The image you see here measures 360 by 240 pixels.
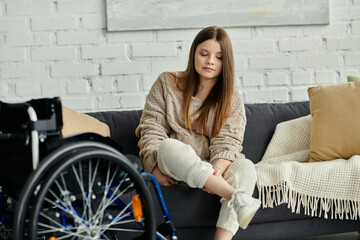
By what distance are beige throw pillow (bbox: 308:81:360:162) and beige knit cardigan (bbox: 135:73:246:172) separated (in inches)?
13.3

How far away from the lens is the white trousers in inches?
66.8

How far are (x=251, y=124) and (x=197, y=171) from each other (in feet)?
2.51

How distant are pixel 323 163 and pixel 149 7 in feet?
4.14

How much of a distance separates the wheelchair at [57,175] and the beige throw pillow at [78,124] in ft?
1.32

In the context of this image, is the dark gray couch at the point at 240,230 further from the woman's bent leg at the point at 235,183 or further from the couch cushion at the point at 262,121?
the couch cushion at the point at 262,121

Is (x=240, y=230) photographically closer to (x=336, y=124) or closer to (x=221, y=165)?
(x=221, y=165)

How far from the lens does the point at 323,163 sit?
6.55 ft

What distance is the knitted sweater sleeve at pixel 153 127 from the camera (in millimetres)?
1946

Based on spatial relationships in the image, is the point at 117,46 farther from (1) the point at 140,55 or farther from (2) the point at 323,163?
(2) the point at 323,163

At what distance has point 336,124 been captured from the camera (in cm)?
216

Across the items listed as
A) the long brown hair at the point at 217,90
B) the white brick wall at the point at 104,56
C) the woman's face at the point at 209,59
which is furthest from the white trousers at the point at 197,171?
the white brick wall at the point at 104,56

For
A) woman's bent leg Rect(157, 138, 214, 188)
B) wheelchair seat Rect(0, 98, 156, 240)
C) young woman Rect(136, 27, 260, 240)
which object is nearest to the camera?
wheelchair seat Rect(0, 98, 156, 240)

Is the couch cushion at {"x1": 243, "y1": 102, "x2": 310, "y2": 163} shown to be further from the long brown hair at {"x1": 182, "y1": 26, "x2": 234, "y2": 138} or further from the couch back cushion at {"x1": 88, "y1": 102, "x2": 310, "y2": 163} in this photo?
the long brown hair at {"x1": 182, "y1": 26, "x2": 234, "y2": 138}

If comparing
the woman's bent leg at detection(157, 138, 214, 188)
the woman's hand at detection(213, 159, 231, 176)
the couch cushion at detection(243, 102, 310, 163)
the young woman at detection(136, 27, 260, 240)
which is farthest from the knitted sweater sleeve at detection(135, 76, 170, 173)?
the couch cushion at detection(243, 102, 310, 163)
